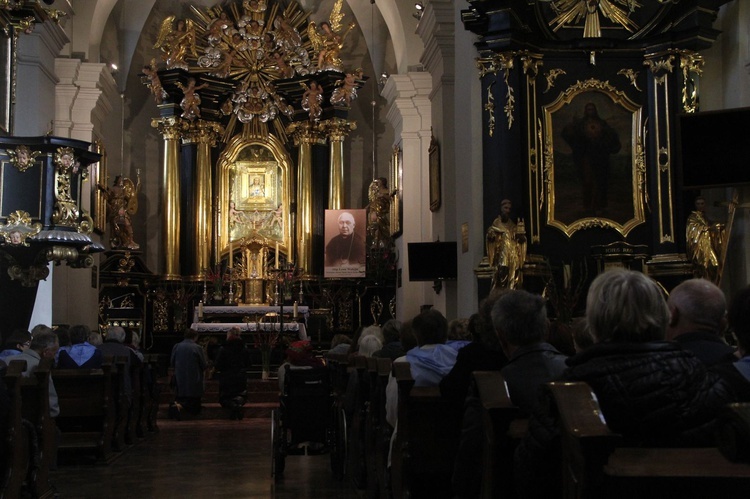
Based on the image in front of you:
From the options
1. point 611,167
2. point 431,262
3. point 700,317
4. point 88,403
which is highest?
point 611,167

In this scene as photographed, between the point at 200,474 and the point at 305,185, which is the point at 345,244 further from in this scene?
the point at 200,474

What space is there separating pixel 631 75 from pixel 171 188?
11115 mm

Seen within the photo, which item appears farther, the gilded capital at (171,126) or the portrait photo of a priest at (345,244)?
the gilded capital at (171,126)

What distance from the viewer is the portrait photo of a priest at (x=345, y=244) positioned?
18.7m

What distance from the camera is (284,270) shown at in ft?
58.4

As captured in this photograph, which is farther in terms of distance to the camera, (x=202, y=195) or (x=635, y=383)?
(x=202, y=195)

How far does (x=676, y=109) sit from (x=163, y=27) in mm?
11821

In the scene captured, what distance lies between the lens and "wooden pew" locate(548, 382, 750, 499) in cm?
220

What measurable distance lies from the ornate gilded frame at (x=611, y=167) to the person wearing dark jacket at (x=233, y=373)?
4808 mm

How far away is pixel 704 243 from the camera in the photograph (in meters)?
11.4

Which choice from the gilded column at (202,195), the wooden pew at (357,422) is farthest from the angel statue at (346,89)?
the wooden pew at (357,422)

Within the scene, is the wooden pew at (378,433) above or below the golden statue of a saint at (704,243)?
below

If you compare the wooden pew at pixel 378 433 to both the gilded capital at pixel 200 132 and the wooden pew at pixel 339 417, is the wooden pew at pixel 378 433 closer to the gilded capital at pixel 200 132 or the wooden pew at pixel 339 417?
the wooden pew at pixel 339 417

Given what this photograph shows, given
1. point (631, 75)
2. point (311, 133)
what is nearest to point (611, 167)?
point (631, 75)
